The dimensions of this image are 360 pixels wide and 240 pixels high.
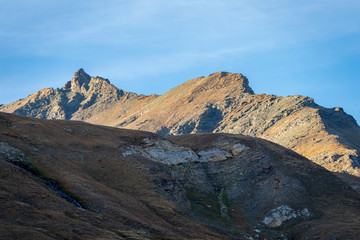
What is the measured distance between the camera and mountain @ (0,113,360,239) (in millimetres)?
62094

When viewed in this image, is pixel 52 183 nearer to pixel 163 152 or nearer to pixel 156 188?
pixel 156 188

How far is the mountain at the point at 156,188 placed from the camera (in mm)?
62094

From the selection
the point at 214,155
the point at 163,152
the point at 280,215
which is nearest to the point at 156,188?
the point at 163,152

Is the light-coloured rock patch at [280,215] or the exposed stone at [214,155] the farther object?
the exposed stone at [214,155]

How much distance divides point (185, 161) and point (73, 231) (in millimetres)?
65317

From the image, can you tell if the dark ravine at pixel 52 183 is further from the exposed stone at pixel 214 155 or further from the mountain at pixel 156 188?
the exposed stone at pixel 214 155

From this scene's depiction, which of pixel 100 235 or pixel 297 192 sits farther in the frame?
pixel 297 192

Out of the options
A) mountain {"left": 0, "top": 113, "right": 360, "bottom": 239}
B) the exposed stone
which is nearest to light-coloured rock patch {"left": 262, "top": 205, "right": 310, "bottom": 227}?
mountain {"left": 0, "top": 113, "right": 360, "bottom": 239}

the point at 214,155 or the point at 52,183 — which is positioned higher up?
the point at 214,155

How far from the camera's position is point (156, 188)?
92.9 metres

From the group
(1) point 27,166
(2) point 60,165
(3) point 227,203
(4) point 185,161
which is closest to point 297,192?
(3) point 227,203

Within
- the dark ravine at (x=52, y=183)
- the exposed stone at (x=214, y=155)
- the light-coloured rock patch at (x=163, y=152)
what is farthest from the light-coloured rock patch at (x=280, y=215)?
the dark ravine at (x=52, y=183)

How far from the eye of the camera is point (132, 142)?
11219cm

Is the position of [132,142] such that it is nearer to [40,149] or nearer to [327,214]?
[40,149]
